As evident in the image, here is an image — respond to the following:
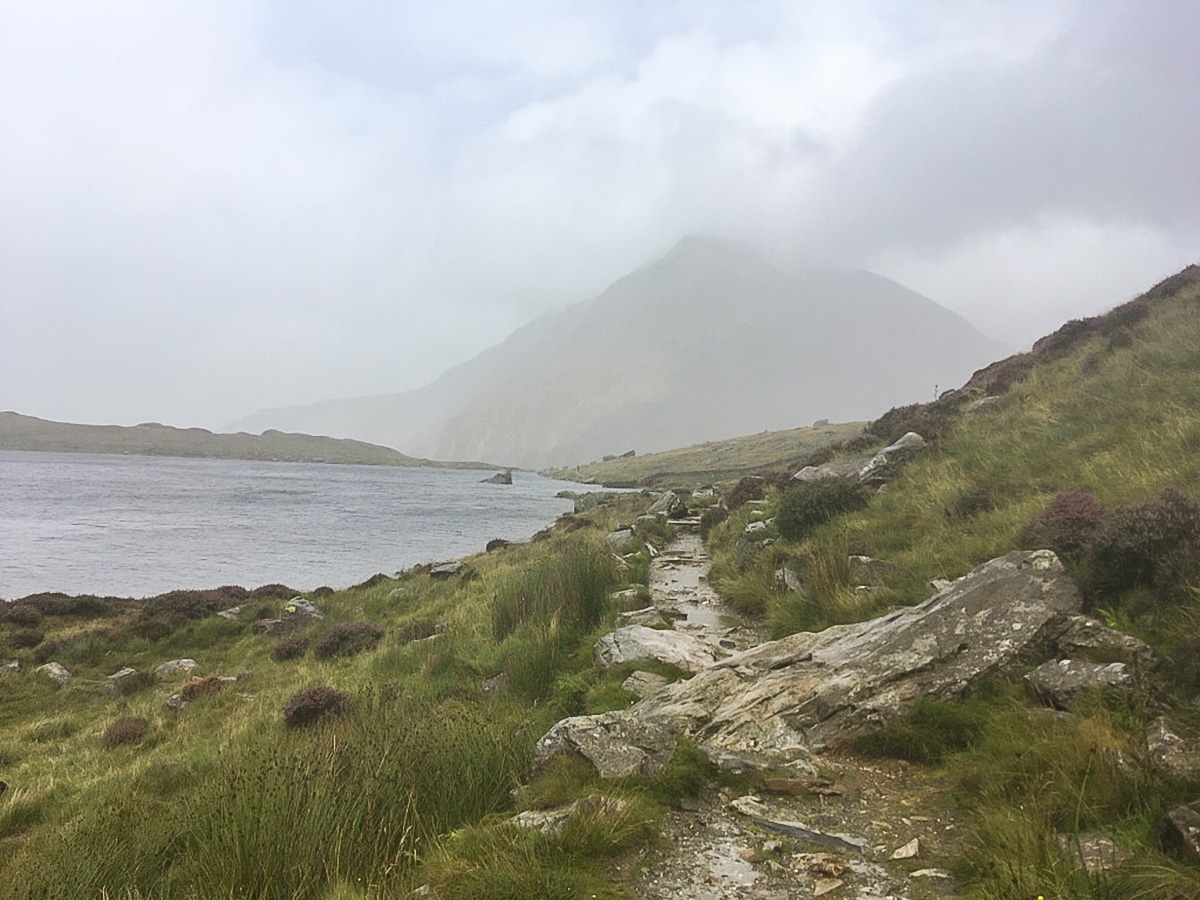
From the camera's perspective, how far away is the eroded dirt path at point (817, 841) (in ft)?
12.1

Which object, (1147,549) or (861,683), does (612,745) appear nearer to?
(861,683)

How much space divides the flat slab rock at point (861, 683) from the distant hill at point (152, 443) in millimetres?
149340

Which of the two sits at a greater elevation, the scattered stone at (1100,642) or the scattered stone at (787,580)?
the scattered stone at (1100,642)

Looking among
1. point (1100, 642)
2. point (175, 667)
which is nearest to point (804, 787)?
point (1100, 642)

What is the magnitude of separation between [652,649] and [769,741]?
2774mm

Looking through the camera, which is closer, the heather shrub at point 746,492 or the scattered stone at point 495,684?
the scattered stone at point 495,684

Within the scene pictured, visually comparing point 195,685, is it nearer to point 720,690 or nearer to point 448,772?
point 448,772

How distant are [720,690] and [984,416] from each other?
14.3 metres

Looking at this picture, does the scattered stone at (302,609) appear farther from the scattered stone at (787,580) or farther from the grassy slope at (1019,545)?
the scattered stone at (787,580)

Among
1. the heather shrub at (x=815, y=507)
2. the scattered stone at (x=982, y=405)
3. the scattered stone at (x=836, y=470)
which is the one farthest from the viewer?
the scattered stone at (x=982, y=405)

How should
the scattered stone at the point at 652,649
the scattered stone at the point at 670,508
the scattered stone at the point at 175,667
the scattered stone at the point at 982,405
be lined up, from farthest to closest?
the scattered stone at the point at 670,508
the scattered stone at the point at 982,405
the scattered stone at the point at 175,667
the scattered stone at the point at 652,649

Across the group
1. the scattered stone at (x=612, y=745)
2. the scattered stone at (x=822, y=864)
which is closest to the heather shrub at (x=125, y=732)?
the scattered stone at (x=612, y=745)

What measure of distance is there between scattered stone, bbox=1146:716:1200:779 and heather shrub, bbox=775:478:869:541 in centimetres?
926

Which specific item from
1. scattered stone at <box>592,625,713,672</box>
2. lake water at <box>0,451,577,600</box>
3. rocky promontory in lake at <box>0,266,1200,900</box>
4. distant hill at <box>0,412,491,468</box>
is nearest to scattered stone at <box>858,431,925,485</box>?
rocky promontory in lake at <box>0,266,1200,900</box>
